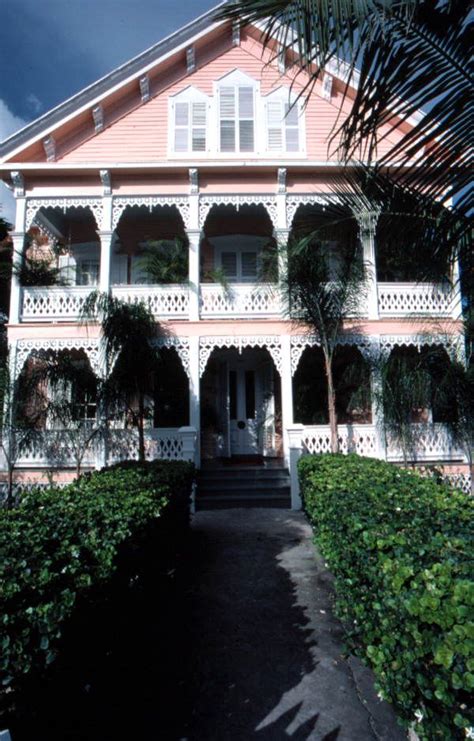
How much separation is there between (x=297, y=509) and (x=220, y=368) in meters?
5.39

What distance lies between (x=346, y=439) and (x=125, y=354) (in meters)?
5.48

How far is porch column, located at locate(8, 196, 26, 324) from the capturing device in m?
11.6

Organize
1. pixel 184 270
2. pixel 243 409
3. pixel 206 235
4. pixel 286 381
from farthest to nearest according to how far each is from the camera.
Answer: pixel 243 409 → pixel 206 235 → pixel 184 270 → pixel 286 381

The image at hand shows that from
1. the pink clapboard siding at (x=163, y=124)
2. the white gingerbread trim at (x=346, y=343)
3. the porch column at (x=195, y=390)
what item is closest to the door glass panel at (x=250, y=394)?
the white gingerbread trim at (x=346, y=343)

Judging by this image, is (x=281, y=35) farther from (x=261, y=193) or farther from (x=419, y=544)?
(x=261, y=193)

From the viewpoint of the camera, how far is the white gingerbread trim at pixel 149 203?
11.9 metres

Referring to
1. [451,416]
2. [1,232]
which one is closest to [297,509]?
[451,416]

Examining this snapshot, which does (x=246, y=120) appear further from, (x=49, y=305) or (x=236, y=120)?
(x=49, y=305)

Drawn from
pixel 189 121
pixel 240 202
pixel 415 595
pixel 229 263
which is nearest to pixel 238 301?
pixel 229 263

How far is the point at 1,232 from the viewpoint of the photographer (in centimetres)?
1433

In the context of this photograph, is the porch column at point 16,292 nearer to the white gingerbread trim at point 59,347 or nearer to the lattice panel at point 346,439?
the white gingerbread trim at point 59,347

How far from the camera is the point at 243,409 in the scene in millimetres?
13961

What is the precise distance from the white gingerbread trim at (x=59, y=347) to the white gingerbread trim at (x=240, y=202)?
161 inches

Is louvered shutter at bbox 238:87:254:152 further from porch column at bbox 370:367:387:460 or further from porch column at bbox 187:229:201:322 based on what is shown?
porch column at bbox 370:367:387:460
